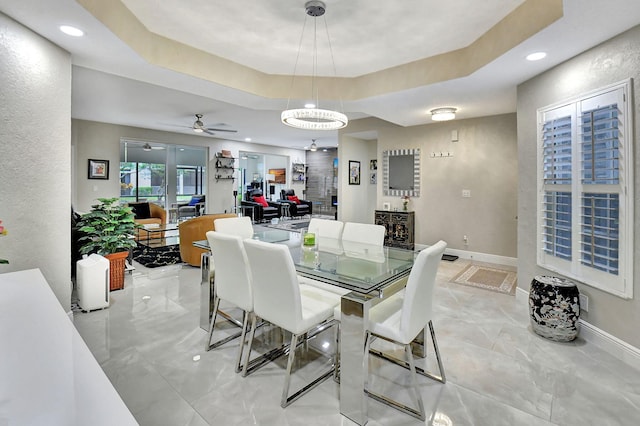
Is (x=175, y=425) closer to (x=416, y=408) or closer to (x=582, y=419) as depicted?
(x=416, y=408)

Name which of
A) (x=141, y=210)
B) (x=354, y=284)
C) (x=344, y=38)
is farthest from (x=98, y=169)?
(x=354, y=284)

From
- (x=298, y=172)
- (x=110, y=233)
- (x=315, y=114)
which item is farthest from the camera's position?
(x=298, y=172)

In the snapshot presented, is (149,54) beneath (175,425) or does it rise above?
above

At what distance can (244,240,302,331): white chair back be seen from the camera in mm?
1910

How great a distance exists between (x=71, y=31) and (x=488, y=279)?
210 inches

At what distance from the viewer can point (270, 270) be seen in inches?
78.3

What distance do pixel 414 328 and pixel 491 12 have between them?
2.66 m

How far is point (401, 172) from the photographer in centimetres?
632

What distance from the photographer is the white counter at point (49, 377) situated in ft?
2.07

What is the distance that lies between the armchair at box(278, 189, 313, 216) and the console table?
5562 mm

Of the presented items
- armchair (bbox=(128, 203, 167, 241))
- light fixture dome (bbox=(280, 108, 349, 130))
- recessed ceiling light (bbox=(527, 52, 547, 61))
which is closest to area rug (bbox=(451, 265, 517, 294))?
recessed ceiling light (bbox=(527, 52, 547, 61))

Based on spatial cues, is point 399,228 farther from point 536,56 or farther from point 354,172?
point 536,56

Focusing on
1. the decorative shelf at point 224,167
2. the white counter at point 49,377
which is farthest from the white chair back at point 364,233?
the decorative shelf at point 224,167

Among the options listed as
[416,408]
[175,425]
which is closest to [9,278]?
[175,425]
